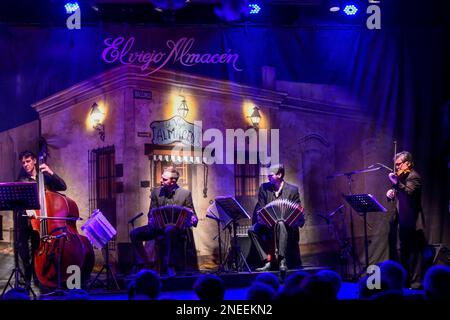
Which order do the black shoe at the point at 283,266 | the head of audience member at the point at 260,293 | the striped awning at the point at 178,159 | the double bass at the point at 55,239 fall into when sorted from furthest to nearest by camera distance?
the striped awning at the point at 178,159, the black shoe at the point at 283,266, the double bass at the point at 55,239, the head of audience member at the point at 260,293

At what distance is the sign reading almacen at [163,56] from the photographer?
703cm

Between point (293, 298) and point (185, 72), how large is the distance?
509cm

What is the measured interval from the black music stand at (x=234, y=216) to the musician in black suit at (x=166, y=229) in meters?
0.43

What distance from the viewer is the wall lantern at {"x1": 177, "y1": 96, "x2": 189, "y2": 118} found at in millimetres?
7715

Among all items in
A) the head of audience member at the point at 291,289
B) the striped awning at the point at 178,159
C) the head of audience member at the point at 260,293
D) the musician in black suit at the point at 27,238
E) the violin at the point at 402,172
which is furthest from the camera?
the striped awning at the point at 178,159

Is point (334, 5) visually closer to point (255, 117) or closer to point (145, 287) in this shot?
point (255, 117)

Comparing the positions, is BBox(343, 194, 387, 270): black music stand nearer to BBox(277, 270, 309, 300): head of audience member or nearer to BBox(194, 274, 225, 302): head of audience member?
BBox(277, 270, 309, 300): head of audience member

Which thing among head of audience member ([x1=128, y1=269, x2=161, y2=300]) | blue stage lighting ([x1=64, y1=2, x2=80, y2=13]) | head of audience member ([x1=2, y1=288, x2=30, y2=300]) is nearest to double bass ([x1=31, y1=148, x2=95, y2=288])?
blue stage lighting ([x1=64, y1=2, x2=80, y2=13])

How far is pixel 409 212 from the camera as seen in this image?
6.75 metres

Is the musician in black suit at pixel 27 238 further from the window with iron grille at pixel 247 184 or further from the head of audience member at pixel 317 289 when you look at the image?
the head of audience member at pixel 317 289

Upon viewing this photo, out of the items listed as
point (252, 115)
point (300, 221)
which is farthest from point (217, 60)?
point (300, 221)

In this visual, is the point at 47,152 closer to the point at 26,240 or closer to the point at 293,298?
the point at 26,240

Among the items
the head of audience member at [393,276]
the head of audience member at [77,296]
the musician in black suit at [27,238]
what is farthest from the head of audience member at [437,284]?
the musician in black suit at [27,238]

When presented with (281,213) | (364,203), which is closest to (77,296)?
(364,203)
